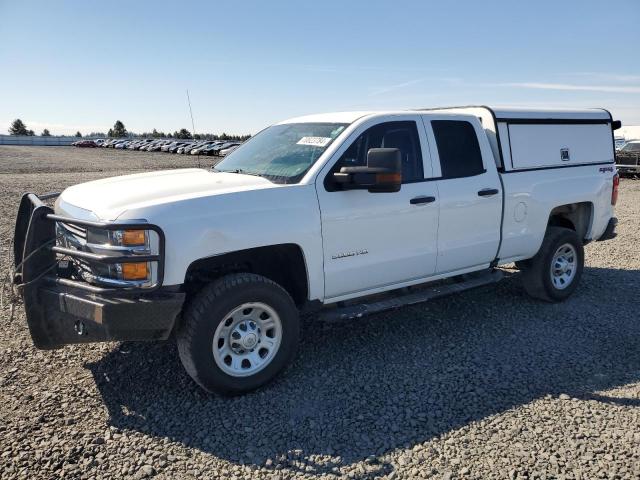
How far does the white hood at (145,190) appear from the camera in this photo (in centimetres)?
348

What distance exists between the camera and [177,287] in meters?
3.44

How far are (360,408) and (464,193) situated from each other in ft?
7.31

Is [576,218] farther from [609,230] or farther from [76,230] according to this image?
[76,230]

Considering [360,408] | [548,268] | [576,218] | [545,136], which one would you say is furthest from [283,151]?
[576,218]

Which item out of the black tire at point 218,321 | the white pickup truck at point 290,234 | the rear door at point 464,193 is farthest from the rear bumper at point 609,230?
the black tire at point 218,321

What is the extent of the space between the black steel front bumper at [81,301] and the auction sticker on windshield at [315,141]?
5.26 ft

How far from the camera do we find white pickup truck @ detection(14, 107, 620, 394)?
3.39 meters

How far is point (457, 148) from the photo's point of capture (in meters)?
4.89

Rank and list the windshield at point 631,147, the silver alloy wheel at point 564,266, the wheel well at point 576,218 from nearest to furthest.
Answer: the silver alloy wheel at point 564,266, the wheel well at point 576,218, the windshield at point 631,147

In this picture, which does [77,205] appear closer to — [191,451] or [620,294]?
[191,451]

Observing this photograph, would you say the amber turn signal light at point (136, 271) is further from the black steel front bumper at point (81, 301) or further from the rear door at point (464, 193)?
the rear door at point (464, 193)

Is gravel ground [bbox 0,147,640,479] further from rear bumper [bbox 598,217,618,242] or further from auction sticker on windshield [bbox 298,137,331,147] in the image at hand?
auction sticker on windshield [bbox 298,137,331,147]

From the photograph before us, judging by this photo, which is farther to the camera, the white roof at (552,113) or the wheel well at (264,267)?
the white roof at (552,113)

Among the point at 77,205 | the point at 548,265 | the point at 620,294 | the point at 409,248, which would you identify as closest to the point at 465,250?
the point at 409,248
